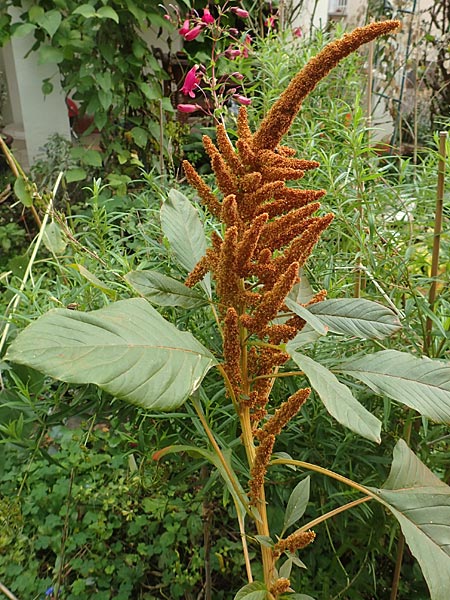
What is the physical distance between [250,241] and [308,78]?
0.53 feet

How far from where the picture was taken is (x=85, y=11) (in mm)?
2627

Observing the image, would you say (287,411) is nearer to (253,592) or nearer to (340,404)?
(340,404)

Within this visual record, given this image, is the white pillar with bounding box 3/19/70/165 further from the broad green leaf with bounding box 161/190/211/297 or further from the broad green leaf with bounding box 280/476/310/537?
the broad green leaf with bounding box 280/476/310/537

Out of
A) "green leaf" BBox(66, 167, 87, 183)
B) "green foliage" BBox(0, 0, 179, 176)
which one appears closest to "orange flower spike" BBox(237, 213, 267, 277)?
"green foliage" BBox(0, 0, 179, 176)

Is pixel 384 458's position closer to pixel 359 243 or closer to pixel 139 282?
pixel 359 243

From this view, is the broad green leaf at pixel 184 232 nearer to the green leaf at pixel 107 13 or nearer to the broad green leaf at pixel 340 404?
the broad green leaf at pixel 340 404

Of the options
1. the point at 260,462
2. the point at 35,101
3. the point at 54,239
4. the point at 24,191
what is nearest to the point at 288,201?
the point at 260,462

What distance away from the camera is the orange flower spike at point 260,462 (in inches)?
24.3

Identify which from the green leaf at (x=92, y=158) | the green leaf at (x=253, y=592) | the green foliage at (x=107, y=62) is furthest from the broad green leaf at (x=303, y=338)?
the green leaf at (x=92, y=158)

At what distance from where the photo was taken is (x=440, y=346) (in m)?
0.86

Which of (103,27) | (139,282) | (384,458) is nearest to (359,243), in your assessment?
(384,458)

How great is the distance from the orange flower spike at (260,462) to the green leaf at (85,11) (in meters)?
2.49

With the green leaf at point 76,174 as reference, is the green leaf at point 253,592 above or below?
above

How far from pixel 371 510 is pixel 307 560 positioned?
27cm
